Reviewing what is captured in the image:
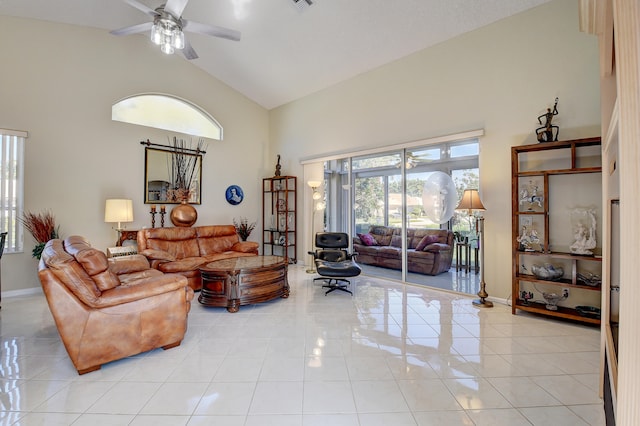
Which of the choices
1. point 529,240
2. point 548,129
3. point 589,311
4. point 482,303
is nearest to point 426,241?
point 482,303

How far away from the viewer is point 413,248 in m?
4.94

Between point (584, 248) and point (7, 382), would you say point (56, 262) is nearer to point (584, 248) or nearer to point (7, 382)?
point (7, 382)

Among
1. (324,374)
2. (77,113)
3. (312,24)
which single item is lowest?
(324,374)

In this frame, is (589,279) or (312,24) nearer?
(589,279)

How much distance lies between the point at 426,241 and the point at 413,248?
254mm

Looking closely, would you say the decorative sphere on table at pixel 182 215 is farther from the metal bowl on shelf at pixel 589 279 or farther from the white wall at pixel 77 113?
the metal bowl on shelf at pixel 589 279

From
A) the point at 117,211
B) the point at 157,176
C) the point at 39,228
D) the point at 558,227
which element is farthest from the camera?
the point at 157,176

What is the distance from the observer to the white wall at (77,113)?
4237 mm

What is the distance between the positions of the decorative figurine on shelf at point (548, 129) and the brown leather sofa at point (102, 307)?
4371 millimetres

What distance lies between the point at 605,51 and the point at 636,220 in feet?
5.26

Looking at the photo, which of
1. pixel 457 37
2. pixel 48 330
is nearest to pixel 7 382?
pixel 48 330

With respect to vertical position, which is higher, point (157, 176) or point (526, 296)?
point (157, 176)

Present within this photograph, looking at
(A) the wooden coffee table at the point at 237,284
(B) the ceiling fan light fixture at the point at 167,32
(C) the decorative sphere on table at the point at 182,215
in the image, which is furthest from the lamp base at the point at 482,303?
(C) the decorative sphere on table at the point at 182,215

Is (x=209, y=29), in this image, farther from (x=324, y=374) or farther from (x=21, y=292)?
(x=21, y=292)
